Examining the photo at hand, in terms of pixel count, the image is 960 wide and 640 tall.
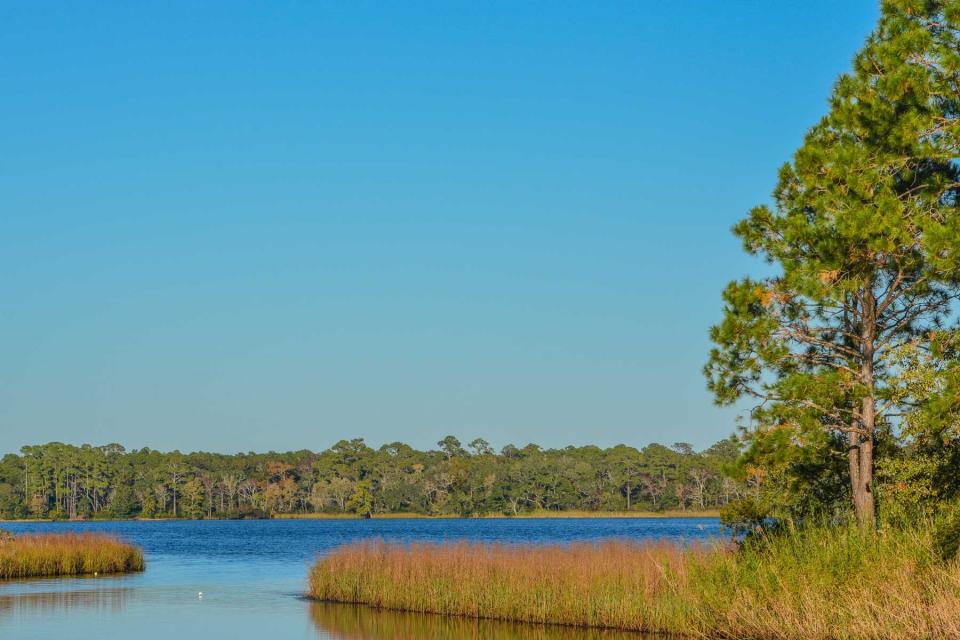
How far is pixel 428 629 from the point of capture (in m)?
23.5

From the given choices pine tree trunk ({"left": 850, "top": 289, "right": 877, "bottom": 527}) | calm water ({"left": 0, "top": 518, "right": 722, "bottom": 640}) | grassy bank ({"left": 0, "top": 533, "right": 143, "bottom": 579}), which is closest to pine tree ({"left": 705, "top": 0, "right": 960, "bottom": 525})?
pine tree trunk ({"left": 850, "top": 289, "right": 877, "bottom": 527})

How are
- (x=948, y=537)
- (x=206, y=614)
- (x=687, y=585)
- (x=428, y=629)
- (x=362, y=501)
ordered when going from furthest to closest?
(x=362, y=501), (x=206, y=614), (x=428, y=629), (x=687, y=585), (x=948, y=537)

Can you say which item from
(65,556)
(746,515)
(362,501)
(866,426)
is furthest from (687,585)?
(362,501)

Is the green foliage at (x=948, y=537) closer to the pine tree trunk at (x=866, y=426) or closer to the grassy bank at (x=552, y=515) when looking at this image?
the pine tree trunk at (x=866, y=426)

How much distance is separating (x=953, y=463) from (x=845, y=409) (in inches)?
70.3

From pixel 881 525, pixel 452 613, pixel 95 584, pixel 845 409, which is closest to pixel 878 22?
pixel 845 409

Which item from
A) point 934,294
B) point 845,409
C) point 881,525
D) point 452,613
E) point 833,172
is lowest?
point 452,613

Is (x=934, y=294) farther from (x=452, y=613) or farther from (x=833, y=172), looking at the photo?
(x=452, y=613)

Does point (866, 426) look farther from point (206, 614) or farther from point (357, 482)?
point (357, 482)

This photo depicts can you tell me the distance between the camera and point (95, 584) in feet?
113

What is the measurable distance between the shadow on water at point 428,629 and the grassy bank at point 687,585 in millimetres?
380

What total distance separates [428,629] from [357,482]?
339ft

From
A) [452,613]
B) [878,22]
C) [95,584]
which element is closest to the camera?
[878,22]

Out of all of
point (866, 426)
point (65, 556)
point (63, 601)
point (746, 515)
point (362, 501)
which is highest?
point (866, 426)
